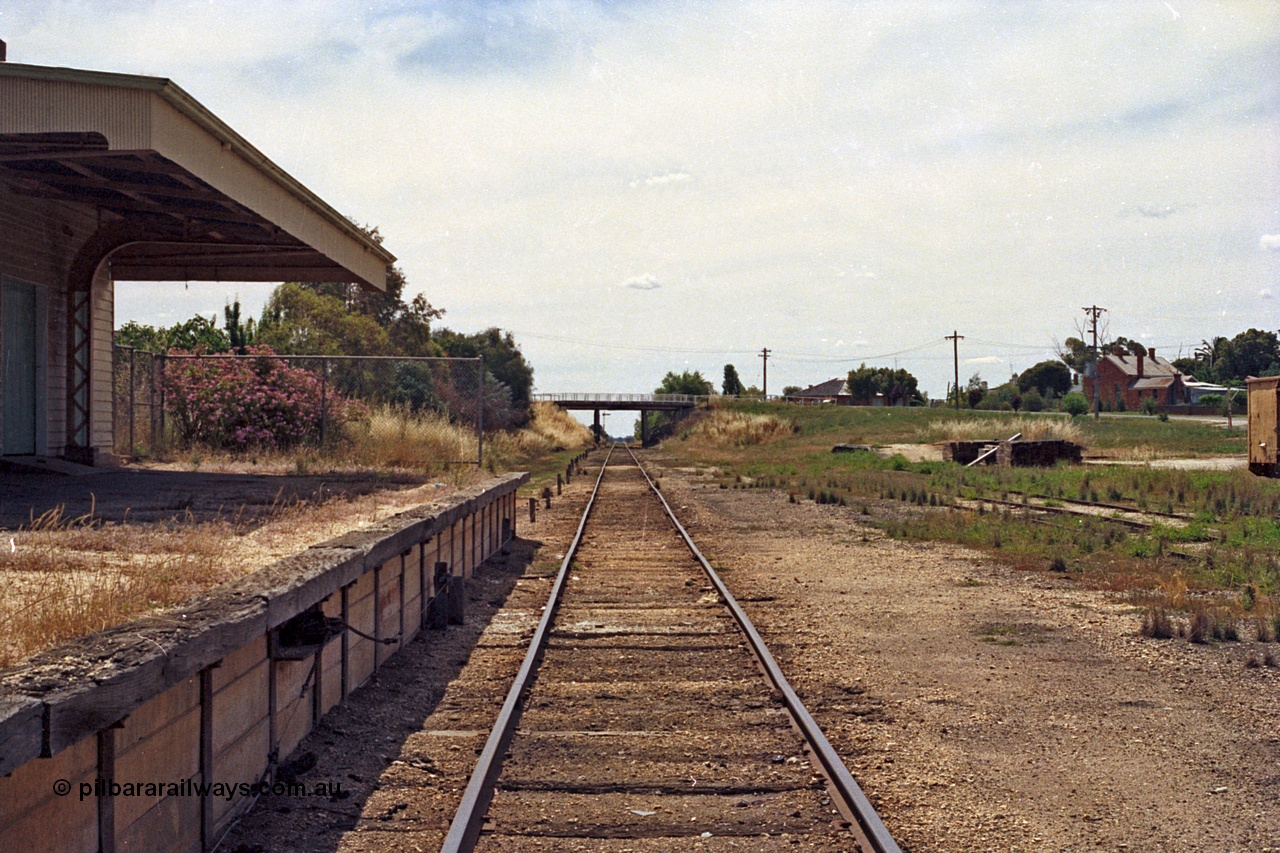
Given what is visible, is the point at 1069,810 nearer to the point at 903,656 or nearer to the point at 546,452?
the point at 903,656

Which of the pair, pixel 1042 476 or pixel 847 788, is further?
pixel 1042 476

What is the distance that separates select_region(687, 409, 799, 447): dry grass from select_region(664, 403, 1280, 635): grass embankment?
1522 cm

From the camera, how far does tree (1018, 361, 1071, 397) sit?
136 m

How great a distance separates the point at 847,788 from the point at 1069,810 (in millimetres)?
1072

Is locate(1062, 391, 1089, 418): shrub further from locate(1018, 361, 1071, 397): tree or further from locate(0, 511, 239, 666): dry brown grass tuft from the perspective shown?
locate(0, 511, 239, 666): dry brown grass tuft

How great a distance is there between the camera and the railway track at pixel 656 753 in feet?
15.8

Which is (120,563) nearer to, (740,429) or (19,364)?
(19,364)

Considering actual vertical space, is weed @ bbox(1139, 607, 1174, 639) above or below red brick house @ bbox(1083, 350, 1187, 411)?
below

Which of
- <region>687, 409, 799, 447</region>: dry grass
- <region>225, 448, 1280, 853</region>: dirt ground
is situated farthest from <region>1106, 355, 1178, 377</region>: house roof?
<region>225, 448, 1280, 853</region>: dirt ground

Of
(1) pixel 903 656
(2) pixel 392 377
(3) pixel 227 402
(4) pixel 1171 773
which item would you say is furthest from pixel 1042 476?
(4) pixel 1171 773

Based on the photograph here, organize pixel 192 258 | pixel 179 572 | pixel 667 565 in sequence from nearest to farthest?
pixel 179 572
pixel 667 565
pixel 192 258

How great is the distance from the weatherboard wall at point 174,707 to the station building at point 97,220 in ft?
21.5

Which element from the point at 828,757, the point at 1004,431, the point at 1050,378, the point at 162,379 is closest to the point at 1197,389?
the point at 1050,378

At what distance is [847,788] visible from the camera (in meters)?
5.16
